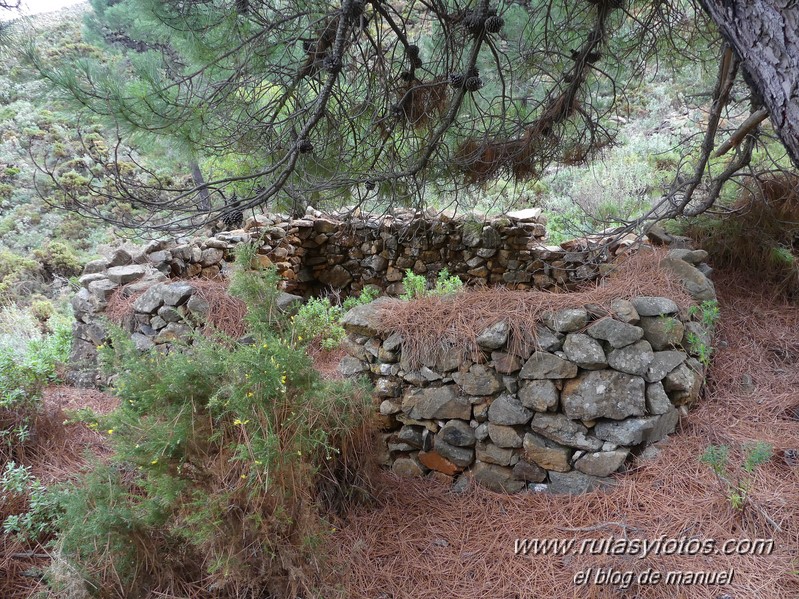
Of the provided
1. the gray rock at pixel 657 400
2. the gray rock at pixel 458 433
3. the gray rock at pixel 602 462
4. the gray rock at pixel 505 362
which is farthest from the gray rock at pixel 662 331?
the gray rock at pixel 458 433

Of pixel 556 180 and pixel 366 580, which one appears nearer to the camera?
pixel 366 580

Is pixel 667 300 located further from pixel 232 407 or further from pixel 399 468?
pixel 232 407

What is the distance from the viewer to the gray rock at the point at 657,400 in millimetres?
2928

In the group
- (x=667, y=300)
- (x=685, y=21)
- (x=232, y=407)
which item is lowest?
(x=232, y=407)

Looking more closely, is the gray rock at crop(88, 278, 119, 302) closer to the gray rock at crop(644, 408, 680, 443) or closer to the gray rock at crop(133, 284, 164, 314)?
the gray rock at crop(133, 284, 164, 314)

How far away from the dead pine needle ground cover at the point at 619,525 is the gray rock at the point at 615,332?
510 millimetres

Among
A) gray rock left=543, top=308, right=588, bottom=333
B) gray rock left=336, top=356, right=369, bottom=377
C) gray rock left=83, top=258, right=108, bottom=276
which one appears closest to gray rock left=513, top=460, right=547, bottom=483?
gray rock left=543, top=308, right=588, bottom=333

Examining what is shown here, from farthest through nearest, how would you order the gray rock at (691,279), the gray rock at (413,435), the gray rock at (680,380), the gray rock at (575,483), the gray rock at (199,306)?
1. the gray rock at (199,306)
2. the gray rock at (691,279)
3. the gray rock at (413,435)
4. the gray rock at (680,380)
5. the gray rock at (575,483)

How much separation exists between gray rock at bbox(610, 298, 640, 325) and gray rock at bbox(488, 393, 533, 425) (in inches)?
31.2

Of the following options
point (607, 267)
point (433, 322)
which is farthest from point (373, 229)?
point (433, 322)

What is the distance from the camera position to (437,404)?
10.3 feet

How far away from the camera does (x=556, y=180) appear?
9742 mm

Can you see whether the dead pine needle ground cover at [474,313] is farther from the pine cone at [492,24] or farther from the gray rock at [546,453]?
the pine cone at [492,24]

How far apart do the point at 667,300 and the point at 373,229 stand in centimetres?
438
